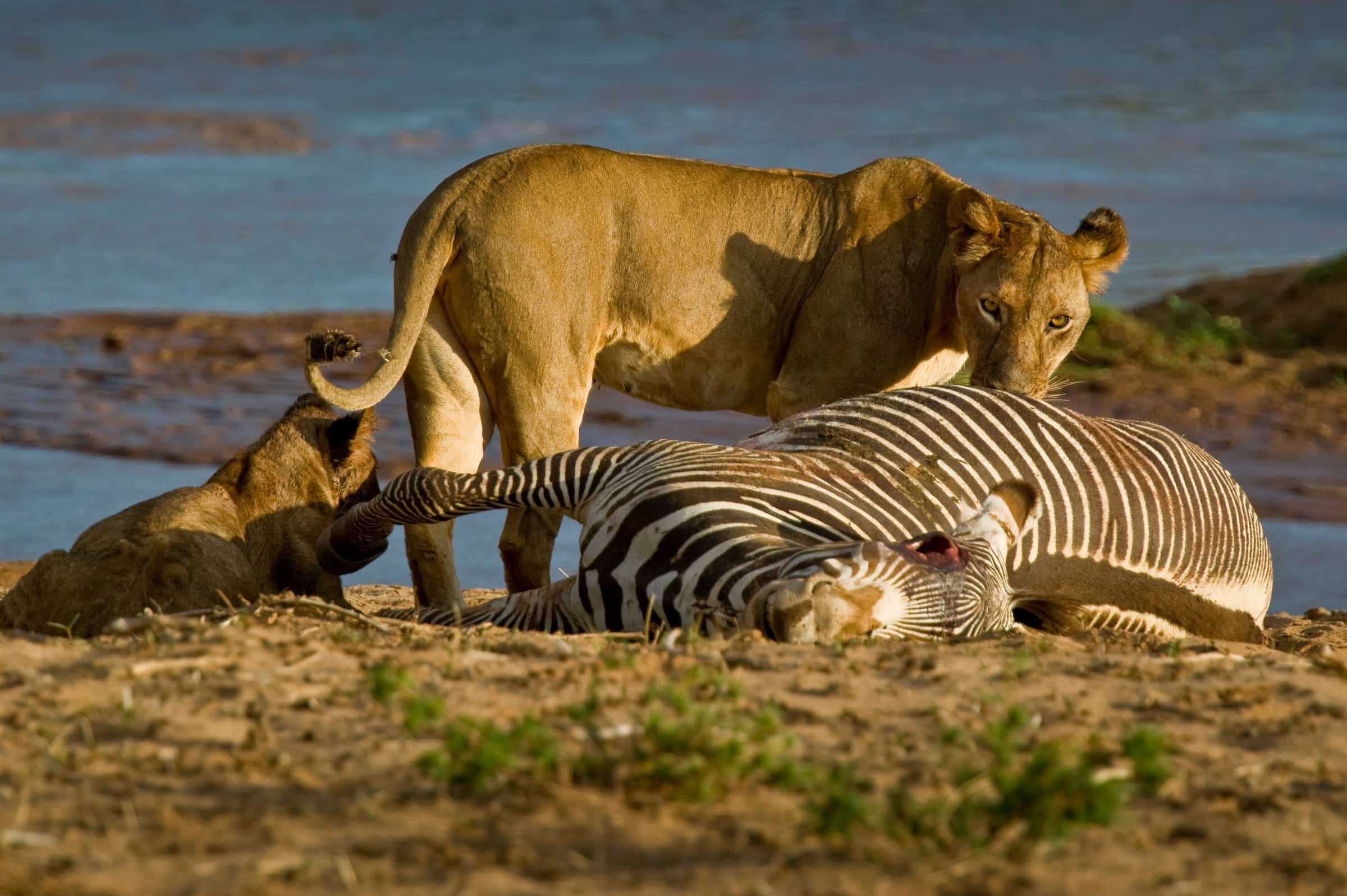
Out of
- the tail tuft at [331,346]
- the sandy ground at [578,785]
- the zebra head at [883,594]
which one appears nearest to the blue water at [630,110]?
the tail tuft at [331,346]

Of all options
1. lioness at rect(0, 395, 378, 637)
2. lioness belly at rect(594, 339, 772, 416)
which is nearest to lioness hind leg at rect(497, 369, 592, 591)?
lioness belly at rect(594, 339, 772, 416)

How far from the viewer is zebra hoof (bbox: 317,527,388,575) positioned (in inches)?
230

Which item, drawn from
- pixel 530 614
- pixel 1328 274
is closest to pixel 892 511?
pixel 530 614

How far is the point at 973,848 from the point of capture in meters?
3.16

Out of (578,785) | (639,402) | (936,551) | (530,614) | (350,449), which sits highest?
(936,551)

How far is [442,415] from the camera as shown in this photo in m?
6.62

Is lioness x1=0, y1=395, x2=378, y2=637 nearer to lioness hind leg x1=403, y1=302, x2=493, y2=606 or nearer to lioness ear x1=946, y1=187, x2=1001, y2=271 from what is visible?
lioness hind leg x1=403, y1=302, x2=493, y2=606

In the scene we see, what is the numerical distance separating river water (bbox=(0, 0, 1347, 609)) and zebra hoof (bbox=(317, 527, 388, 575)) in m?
2.55

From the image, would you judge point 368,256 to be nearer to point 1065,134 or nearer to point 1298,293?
point 1298,293

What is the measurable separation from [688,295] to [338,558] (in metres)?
1.82

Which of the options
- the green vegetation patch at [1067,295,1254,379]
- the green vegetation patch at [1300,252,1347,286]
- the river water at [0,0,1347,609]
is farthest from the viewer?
the river water at [0,0,1347,609]

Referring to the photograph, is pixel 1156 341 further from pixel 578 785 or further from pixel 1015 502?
pixel 578 785

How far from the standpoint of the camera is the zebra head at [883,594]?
457 centimetres

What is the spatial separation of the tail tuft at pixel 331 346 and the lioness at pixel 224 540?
0.23 m
